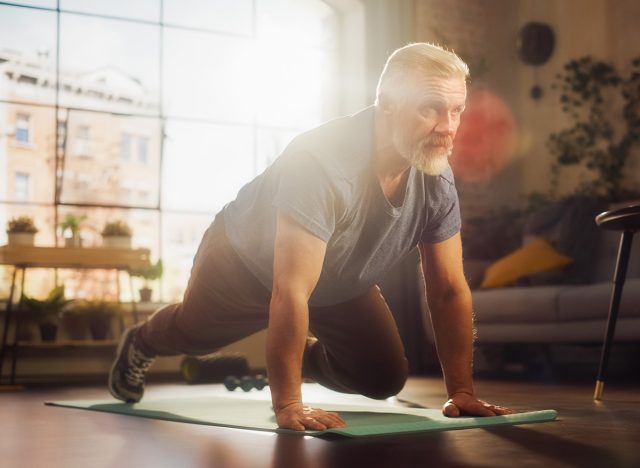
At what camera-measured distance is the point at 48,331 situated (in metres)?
4.69

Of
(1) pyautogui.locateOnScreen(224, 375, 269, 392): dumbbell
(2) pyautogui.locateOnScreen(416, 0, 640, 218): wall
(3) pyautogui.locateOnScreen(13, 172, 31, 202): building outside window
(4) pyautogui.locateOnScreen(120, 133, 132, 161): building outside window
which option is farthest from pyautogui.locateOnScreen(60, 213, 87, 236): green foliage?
(2) pyautogui.locateOnScreen(416, 0, 640, 218): wall

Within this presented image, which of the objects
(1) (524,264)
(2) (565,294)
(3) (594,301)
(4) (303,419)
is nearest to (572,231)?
(1) (524,264)

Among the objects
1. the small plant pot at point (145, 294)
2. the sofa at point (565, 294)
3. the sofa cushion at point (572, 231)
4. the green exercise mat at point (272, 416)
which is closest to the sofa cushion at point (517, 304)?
the sofa at point (565, 294)

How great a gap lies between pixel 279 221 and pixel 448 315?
19.7 inches

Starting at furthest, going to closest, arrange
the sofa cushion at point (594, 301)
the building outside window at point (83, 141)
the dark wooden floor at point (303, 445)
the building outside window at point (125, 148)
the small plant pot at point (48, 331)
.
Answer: the building outside window at point (125, 148), the building outside window at point (83, 141), the small plant pot at point (48, 331), the sofa cushion at point (594, 301), the dark wooden floor at point (303, 445)

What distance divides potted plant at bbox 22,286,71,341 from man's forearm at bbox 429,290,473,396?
300cm

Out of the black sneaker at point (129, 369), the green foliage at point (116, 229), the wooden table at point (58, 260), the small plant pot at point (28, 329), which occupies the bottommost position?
the small plant pot at point (28, 329)

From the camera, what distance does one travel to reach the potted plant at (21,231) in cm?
452

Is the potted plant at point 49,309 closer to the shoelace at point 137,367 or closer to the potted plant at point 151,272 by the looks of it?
the potted plant at point 151,272

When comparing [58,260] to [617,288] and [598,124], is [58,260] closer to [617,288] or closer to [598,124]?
[617,288]

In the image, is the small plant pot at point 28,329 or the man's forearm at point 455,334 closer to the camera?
the man's forearm at point 455,334

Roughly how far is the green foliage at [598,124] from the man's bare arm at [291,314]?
4.25 metres

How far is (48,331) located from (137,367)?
215 cm

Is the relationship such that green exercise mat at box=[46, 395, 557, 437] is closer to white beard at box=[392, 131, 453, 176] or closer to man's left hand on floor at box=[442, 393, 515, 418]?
man's left hand on floor at box=[442, 393, 515, 418]
